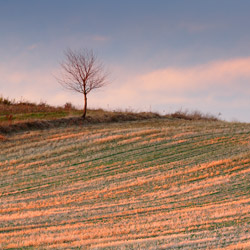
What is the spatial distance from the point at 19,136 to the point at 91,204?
12943 millimetres

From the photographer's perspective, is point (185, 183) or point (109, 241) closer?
point (109, 241)

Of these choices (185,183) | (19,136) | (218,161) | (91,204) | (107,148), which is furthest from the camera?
(19,136)

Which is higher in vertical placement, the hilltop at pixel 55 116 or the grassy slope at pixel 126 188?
the hilltop at pixel 55 116

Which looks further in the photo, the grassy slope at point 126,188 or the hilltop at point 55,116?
the hilltop at point 55,116

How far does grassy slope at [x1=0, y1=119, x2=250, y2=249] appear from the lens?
27.6 feet

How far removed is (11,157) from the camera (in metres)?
20.3

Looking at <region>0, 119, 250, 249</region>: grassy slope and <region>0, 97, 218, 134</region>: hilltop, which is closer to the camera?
<region>0, 119, 250, 249</region>: grassy slope

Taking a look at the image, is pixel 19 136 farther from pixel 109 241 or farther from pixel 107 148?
pixel 109 241

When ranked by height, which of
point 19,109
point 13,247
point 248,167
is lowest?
point 13,247

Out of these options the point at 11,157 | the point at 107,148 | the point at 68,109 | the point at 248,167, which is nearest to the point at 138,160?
the point at 107,148

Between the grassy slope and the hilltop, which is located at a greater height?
the hilltop

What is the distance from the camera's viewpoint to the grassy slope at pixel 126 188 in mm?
8422

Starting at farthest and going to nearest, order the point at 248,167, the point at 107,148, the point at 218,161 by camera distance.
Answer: the point at 107,148 < the point at 218,161 < the point at 248,167

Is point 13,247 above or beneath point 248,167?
beneath
